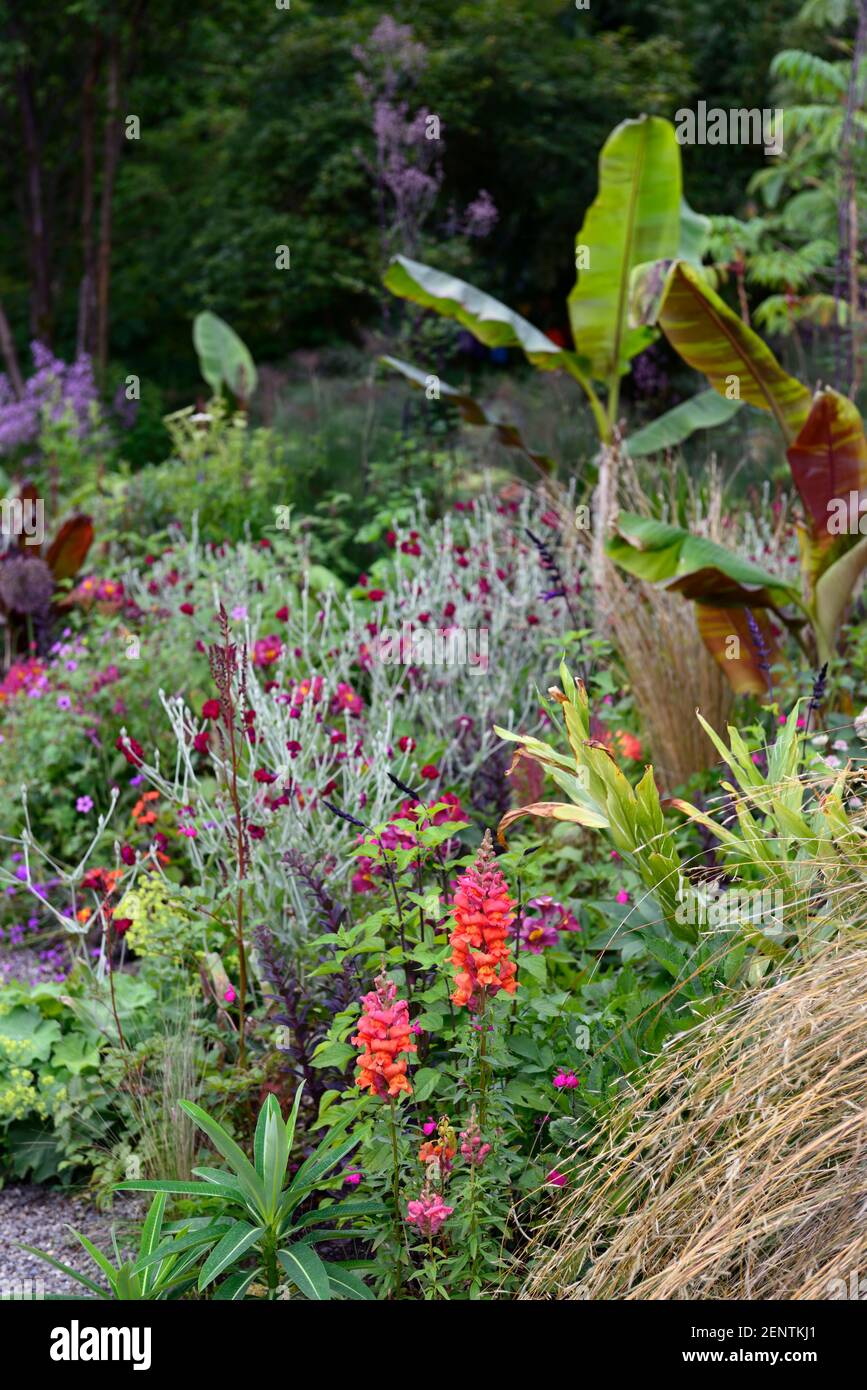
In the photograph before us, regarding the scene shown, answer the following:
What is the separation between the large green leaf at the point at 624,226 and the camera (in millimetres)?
6594

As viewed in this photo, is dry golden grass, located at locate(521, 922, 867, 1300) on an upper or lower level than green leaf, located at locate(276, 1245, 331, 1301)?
upper

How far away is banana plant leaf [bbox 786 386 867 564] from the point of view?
15.1 ft

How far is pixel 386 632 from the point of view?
511 cm

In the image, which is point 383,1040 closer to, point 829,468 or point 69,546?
point 829,468

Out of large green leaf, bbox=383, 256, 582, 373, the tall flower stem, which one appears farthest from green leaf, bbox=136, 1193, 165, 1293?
large green leaf, bbox=383, 256, 582, 373

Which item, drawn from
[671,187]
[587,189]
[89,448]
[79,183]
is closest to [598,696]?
[671,187]

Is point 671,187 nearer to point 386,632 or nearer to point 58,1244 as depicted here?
point 386,632

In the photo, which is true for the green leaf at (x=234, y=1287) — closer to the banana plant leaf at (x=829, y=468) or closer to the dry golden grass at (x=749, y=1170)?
the dry golden grass at (x=749, y=1170)

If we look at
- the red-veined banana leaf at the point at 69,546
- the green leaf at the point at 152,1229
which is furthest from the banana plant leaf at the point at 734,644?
the red-veined banana leaf at the point at 69,546

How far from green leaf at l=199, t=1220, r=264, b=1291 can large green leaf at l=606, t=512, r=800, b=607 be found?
258 cm

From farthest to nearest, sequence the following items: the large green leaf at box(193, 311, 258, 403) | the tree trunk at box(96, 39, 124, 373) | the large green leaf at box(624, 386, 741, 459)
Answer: the tree trunk at box(96, 39, 124, 373) → the large green leaf at box(193, 311, 258, 403) → the large green leaf at box(624, 386, 741, 459)

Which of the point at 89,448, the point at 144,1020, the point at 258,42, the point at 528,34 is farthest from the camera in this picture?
the point at 258,42

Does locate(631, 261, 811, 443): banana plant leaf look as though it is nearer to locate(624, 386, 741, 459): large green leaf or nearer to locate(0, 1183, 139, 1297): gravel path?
locate(624, 386, 741, 459): large green leaf

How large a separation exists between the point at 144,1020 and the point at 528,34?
14903mm
